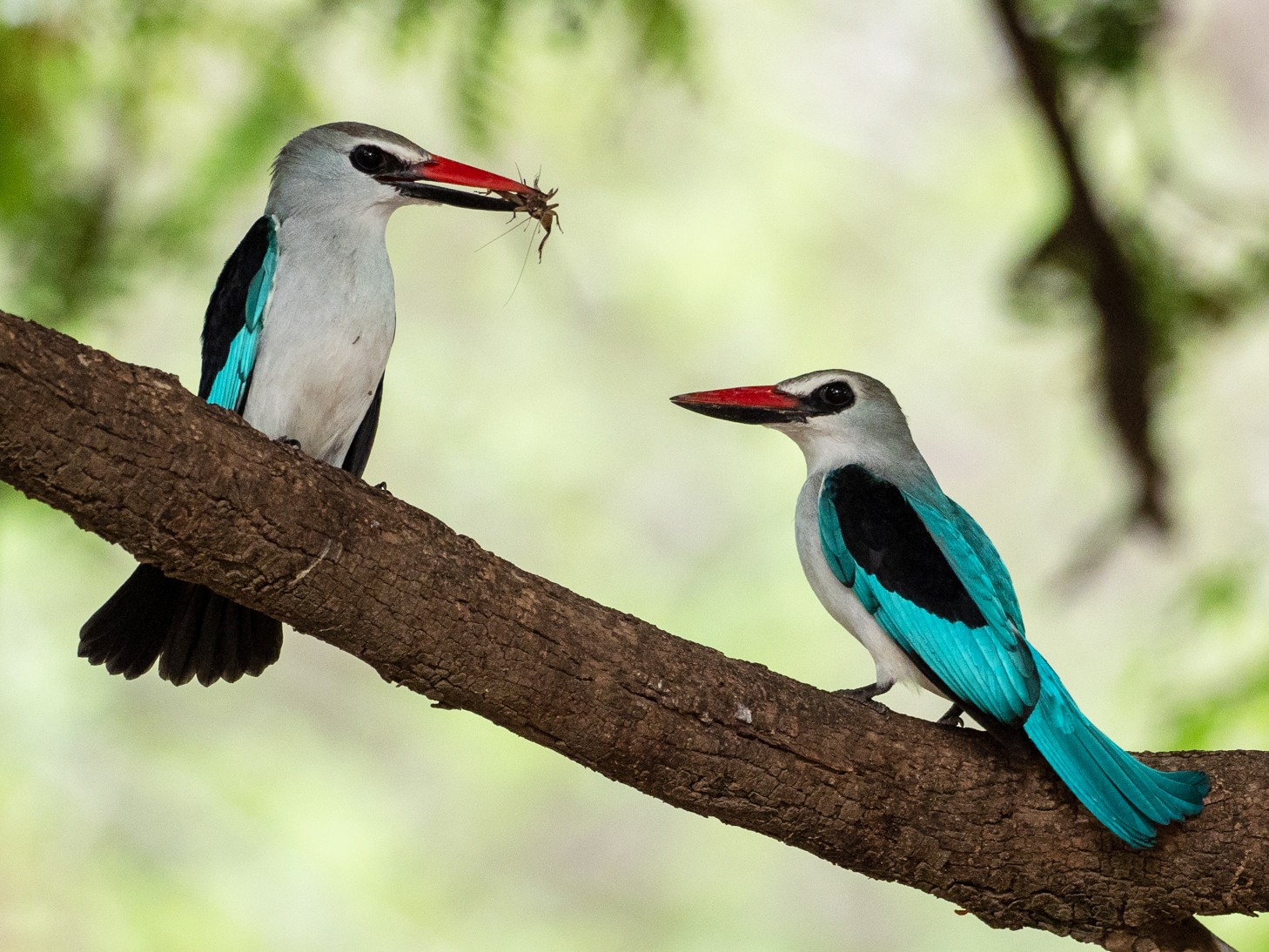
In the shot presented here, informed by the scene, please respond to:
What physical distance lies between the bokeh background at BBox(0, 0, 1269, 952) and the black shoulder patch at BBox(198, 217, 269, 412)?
1227 mm

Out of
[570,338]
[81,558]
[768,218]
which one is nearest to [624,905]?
[570,338]

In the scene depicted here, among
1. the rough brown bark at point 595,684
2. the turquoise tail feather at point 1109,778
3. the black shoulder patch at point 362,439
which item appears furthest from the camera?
the black shoulder patch at point 362,439

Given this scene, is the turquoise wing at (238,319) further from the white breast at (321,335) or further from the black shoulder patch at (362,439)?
the black shoulder patch at (362,439)

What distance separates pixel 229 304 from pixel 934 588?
1871 millimetres

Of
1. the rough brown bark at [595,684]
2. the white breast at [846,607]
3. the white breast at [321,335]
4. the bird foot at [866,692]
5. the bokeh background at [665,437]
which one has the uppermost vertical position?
the bokeh background at [665,437]

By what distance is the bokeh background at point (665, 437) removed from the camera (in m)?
5.25

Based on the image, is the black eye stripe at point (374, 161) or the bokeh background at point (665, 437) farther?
the bokeh background at point (665, 437)

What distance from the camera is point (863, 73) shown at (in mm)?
10133

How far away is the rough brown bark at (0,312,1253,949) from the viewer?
2.56m

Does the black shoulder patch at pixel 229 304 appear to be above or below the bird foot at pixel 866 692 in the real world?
above

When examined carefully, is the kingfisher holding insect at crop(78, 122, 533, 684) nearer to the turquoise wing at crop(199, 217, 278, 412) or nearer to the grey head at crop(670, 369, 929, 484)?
the turquoise wing at crop(199, 217, 278, 412)

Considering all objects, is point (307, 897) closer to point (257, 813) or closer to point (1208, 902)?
point (257, 813)

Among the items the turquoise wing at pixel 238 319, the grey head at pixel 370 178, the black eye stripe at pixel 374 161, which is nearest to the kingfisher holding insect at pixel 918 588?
the grey head at pixel 370 178

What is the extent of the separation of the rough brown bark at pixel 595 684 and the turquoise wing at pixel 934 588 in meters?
0.16
